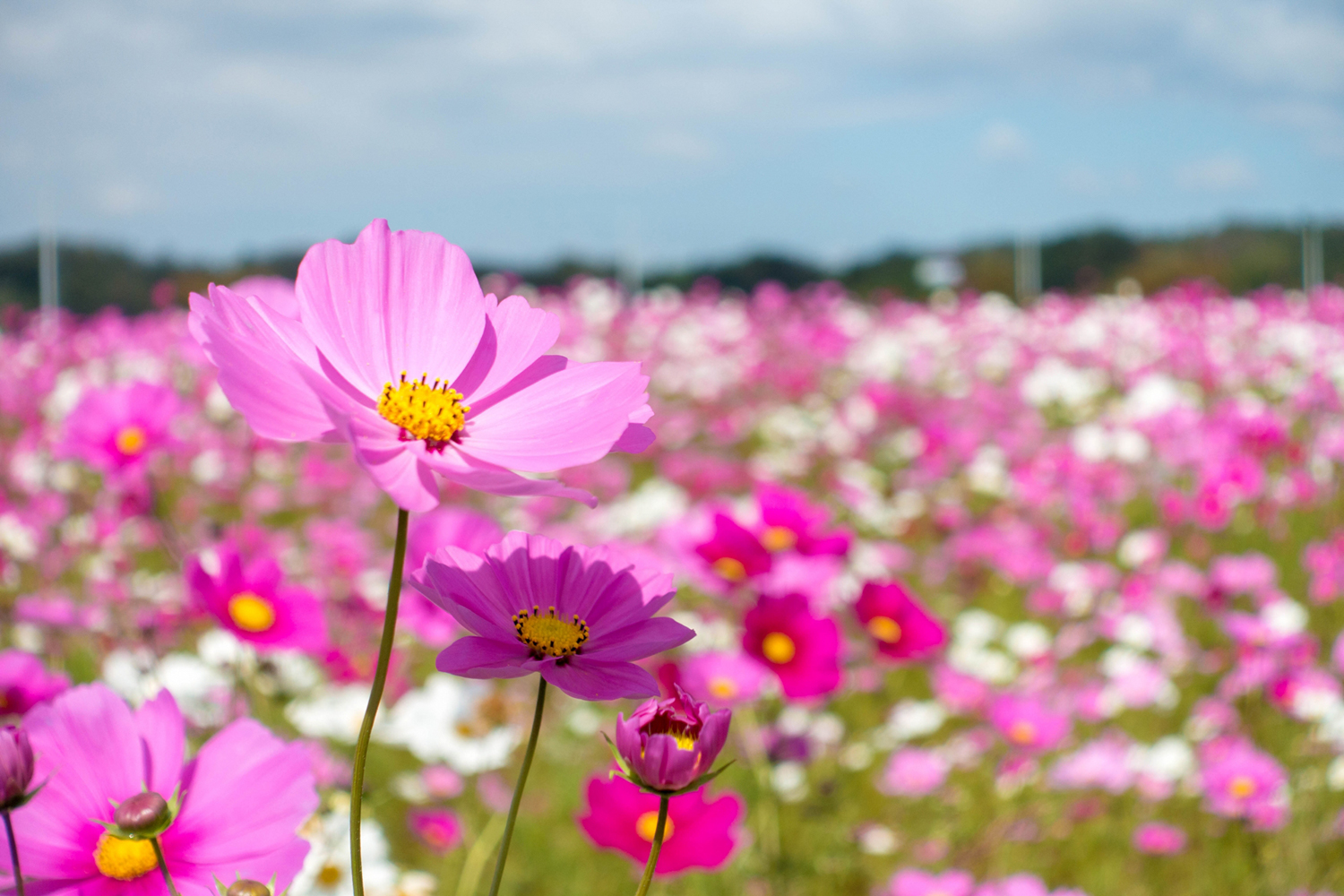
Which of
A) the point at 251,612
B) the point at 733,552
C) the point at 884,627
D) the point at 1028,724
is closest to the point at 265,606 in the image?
the point at 251,612

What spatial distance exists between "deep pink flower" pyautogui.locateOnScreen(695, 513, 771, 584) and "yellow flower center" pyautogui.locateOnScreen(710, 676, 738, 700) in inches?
9.2

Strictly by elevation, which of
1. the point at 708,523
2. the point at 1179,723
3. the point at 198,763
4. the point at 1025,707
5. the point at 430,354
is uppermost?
the point at 430,354

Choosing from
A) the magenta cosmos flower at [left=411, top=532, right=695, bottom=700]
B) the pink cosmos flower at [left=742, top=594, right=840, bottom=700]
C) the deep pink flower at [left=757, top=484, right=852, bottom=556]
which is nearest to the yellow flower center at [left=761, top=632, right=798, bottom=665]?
the pink cosmos flower at [left=742, top=594, right=840, bottom=700]

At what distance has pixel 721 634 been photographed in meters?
1.54

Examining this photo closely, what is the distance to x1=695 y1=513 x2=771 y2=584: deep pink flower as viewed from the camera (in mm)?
926

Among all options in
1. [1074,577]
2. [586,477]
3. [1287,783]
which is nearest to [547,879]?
[1287,783]

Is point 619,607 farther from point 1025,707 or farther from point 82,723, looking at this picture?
point 1025,707

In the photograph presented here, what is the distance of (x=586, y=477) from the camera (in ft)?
10.6

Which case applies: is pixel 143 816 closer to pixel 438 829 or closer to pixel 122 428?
pixel 122 428

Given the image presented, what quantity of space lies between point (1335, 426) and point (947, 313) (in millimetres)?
2999

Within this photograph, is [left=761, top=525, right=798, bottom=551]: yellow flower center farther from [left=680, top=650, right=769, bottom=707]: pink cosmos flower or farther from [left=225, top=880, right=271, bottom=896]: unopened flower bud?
[left=225, top=880, right=271, bottom=896]: unopened flower bud

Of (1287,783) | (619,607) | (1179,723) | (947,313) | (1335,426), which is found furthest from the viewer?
(947,313)

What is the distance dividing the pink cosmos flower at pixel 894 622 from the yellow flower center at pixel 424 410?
30.5 inches

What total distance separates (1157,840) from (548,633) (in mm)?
1475
